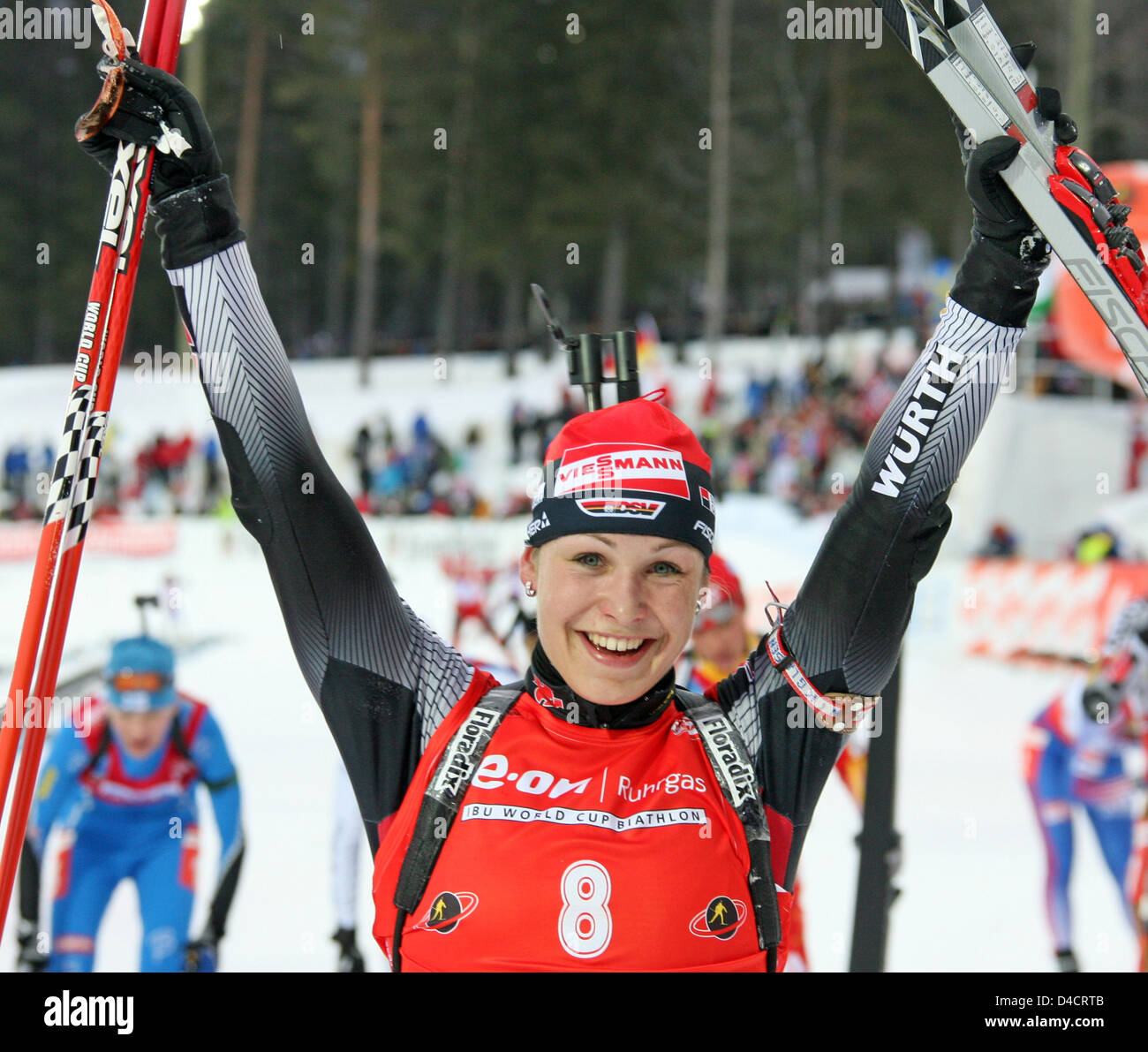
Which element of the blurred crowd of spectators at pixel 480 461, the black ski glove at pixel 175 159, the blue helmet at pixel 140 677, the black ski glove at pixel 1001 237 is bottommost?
the blue helmet at pixel 140 677

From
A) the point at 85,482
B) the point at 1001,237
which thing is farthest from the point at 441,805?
the point at 1001,237

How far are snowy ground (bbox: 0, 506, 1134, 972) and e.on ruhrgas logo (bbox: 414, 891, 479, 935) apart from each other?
441 centimetres

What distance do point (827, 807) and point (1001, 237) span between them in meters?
7.00

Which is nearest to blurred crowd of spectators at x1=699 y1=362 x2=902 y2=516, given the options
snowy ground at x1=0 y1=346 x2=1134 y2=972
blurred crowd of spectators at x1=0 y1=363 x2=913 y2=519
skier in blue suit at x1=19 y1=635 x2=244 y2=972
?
blurred crowd of spectators at x1=0 y1=363 x2=913 y2=519

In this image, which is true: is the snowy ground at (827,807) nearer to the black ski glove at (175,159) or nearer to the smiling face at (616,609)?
the smiling face at (616,609)

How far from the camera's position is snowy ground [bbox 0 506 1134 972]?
6812 mm

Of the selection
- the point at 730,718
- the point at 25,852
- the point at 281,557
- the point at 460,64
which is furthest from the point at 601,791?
the point at 460,64

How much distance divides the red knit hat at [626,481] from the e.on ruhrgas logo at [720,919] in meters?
0.55

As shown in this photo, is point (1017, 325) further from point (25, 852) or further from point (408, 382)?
point (408, 382)

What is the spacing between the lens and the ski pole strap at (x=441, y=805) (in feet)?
6.91

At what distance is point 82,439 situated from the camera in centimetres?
218

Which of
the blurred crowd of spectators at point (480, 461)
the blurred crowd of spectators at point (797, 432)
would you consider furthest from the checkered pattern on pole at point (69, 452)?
the blurred crowd of spectators at point (480, 461)

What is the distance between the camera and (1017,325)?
2.21 m
